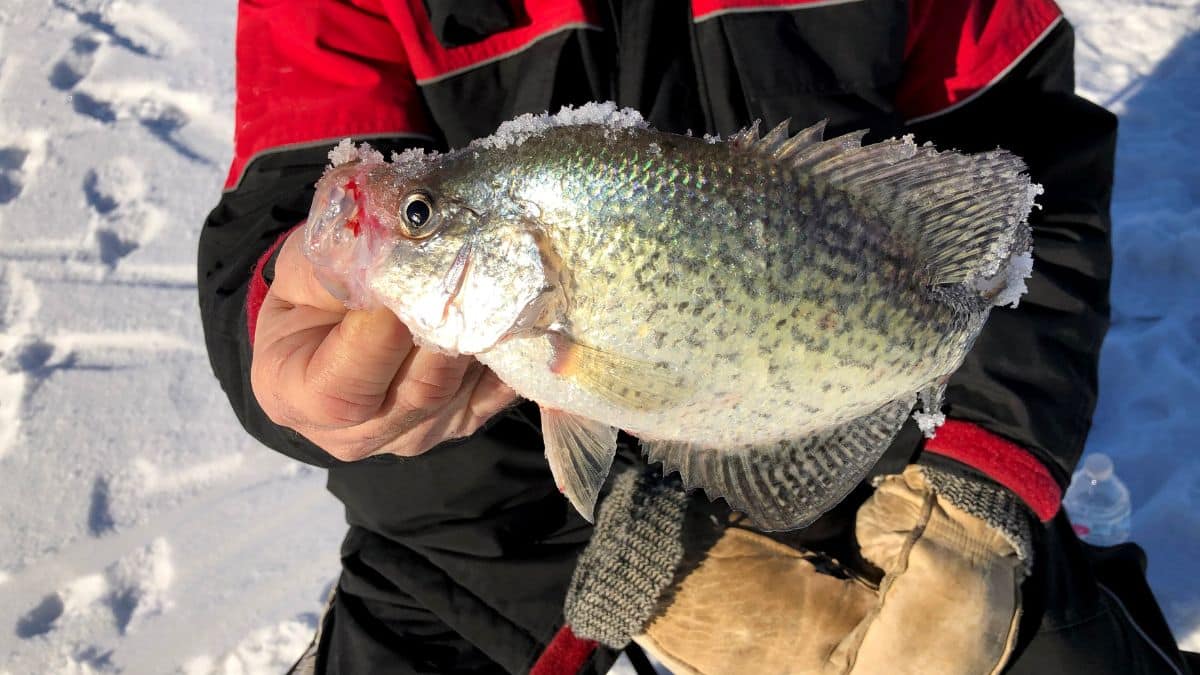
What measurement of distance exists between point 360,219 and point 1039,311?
188cm

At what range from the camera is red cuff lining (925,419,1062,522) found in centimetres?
204

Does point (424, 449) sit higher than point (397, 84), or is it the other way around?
point (397, 84)

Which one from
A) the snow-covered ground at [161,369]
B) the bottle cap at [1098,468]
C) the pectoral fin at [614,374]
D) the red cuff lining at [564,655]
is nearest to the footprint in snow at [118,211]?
the snow-covered ground at [161,369]

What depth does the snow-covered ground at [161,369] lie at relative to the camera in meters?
2.59

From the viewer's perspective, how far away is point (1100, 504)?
9.04 feet

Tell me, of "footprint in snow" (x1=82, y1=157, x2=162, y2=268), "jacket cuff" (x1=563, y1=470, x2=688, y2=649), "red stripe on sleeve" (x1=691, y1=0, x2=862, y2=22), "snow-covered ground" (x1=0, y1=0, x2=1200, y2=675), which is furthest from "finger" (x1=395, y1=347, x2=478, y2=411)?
"footprint in snow" (x1=82, y1=157, x2=162, y2=268)

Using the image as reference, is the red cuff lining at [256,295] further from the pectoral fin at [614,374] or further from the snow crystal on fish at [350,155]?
the pectoral fin at [614,374]

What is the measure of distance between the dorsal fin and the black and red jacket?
0.92 m

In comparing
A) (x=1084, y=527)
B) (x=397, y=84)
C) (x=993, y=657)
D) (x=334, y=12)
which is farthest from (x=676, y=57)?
(x=1084, y=527)

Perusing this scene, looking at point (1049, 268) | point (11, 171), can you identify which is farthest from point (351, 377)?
point (11, 171)

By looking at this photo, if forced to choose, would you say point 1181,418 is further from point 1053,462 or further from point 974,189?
point 974,189

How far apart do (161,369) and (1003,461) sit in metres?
3.08

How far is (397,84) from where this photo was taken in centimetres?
215

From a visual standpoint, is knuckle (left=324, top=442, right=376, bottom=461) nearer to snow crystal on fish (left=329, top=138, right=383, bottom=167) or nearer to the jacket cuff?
snow crystal on fish (left=329, top=138, right=383, bottom=167)
